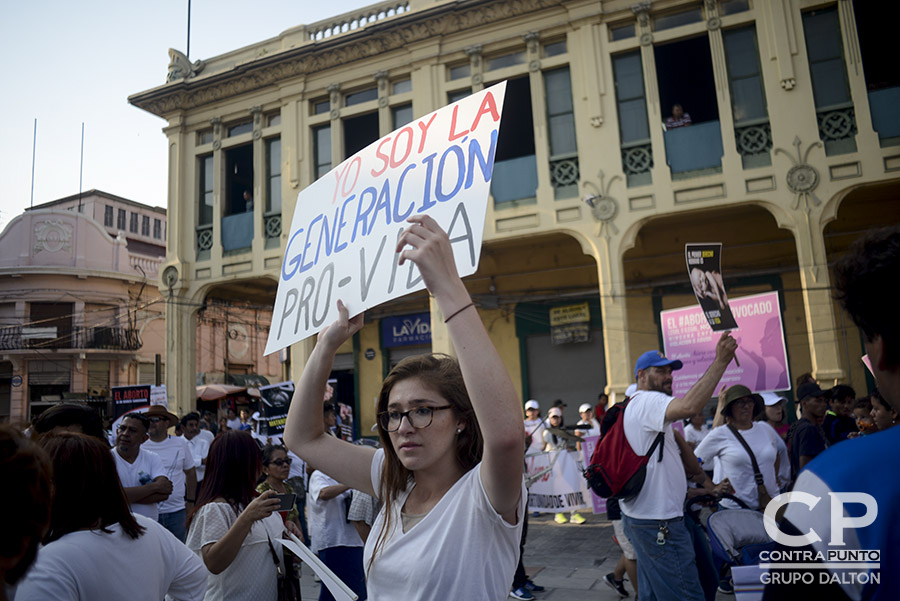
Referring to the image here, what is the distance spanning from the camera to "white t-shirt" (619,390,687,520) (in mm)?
4180

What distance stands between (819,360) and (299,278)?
12437 mm

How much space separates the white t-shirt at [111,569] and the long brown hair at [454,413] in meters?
1.02

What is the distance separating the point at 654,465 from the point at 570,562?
13.1 ft

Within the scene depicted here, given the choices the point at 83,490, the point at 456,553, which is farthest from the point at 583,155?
the point at 456,553

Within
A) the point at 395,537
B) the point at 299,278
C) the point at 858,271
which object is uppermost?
the point at 299,278

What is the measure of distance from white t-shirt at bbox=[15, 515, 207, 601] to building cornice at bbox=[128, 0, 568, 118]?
1478 centimetres

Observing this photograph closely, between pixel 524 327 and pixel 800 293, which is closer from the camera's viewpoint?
pixel 800 293

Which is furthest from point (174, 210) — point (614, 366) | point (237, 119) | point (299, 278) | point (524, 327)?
point (299, 278)

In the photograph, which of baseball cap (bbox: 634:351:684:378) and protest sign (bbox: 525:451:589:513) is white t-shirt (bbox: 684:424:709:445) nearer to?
protest sign (bbox: 525:451:589:513)

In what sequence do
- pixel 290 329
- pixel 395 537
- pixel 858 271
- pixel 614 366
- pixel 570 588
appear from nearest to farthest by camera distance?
pixel 858 271 < pixel 395 537 < pixel 290 329 < pixel 570 588 < pixel 614 366

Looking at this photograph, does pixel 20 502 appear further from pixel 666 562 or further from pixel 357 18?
pixel 357 18

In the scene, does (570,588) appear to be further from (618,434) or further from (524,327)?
(524,327)

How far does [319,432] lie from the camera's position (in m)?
2.27

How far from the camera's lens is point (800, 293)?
1462cm
